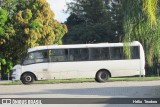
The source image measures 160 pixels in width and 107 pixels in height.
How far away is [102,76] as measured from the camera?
3278 centimetres

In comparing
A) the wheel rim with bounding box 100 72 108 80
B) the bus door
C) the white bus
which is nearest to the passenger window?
the white bus

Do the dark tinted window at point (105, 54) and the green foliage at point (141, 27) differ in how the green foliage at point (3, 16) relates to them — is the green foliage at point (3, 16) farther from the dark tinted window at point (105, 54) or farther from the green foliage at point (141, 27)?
the green foliage at point (141, 27)

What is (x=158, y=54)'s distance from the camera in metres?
14.5

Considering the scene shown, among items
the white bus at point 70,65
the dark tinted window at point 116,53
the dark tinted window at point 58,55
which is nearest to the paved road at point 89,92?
the white bus at point 70,65

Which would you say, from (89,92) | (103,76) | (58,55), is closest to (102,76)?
(103,76)

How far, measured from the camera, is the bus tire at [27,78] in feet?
107

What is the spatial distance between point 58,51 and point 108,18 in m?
37.1

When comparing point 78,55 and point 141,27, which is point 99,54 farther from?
point 141,27

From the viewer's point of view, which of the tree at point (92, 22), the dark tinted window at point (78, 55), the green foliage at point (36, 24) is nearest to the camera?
the dark tinted window at point (78, 55)

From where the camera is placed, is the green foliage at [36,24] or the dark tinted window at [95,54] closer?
the dark tinted window at [95,54]

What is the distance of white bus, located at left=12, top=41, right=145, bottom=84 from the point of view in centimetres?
3241

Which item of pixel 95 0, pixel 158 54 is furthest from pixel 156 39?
pixel 95 0

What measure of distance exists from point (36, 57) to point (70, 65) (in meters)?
2.41

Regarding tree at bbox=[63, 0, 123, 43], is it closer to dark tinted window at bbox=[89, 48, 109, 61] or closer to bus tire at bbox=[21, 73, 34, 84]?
dark tinted window at bbox=[89, 48, 109, 61]
